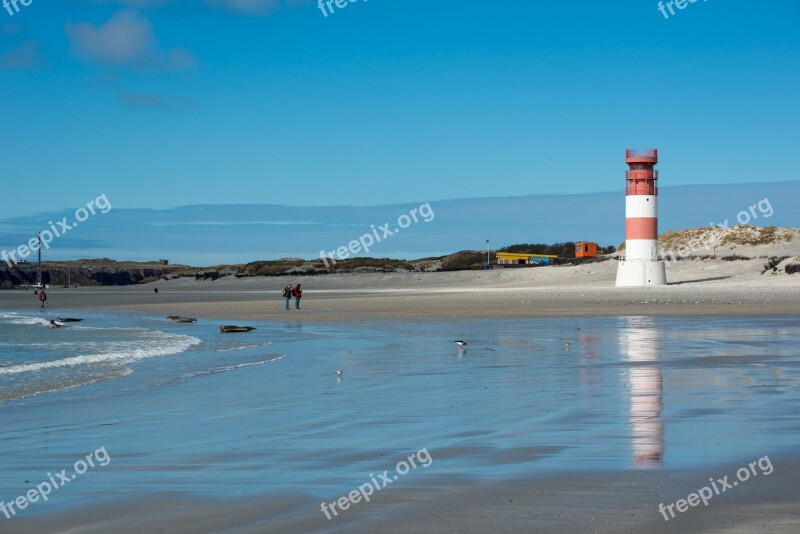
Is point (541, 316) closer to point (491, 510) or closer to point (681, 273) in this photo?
point (491, 510)

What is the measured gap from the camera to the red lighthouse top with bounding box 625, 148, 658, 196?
165 ft

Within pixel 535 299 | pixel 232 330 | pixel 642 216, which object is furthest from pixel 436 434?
pixel 642 216

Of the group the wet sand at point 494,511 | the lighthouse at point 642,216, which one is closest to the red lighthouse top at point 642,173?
the lighthouse at point 642,216

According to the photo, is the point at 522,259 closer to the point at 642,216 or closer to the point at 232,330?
the point at 642,216

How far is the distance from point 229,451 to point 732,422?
4811 mm

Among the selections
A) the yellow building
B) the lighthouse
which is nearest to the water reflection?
the lighthouse

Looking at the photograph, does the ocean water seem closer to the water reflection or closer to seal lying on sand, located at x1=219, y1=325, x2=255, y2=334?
the water reflection

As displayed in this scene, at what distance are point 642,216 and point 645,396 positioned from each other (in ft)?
133

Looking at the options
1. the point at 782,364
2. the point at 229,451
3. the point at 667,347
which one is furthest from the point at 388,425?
the point at 667,347

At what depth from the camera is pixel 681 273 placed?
6178 centimetres

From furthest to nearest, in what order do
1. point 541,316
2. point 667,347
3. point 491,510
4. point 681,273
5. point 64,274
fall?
1. point 64,274
2. point 681,273
3. point 541,316
4. point 667,347
5. point 491,510

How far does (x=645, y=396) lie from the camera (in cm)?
1116

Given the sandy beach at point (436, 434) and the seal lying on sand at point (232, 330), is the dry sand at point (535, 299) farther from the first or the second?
the sandy beach at point (436, 434)

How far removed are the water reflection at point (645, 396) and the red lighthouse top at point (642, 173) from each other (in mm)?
28935
